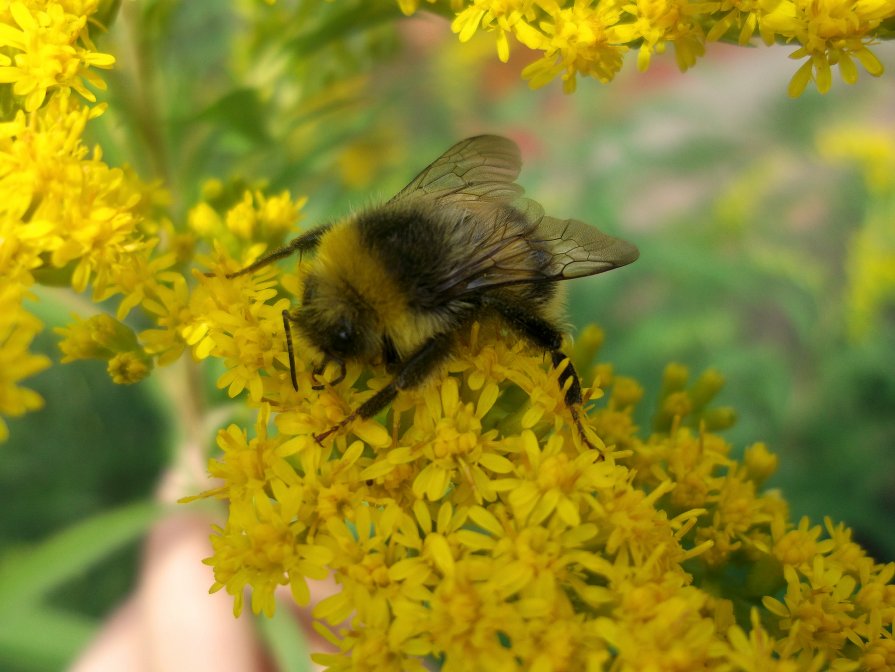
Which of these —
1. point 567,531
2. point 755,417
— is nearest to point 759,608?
point 567,531

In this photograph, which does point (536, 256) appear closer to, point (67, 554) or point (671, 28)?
point (671, 28)

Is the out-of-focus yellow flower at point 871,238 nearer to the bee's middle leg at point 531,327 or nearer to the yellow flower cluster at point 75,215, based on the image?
the bee's middle leg at point 531,327

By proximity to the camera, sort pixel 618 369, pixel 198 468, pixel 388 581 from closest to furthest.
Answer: pixel 388 581 < pixel 198 468 < pixel 618 369

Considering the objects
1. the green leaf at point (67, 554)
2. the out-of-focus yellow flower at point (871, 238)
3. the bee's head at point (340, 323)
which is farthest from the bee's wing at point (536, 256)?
the out-of-focus yellow flower at point (871, 238)

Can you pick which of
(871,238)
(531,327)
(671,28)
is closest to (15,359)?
(531,327)

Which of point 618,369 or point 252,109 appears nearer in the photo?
point 252,109

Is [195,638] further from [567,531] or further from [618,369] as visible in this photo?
[618,369]
